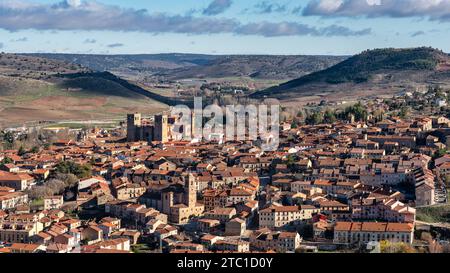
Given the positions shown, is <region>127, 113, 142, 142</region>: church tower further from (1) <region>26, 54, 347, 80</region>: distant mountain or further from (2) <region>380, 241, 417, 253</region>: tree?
(1) <region>26, 54, 347, 80</region>: distant mountain

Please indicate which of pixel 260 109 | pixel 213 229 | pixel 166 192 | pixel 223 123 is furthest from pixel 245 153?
pixel 260 109

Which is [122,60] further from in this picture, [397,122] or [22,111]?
[397,122]

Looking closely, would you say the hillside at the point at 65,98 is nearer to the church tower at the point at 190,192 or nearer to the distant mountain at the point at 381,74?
the distant mountain at the point at 381,74

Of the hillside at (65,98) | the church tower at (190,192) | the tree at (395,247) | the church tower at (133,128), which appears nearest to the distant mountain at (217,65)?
the hillside at (65,98)

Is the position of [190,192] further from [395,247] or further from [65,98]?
[65,98]

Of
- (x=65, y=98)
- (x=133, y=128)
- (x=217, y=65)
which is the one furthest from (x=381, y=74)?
(x=217, y=65)
